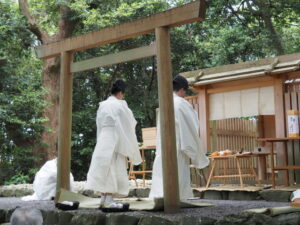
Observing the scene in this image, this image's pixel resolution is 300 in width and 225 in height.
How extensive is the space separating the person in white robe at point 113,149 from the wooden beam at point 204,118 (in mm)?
2962

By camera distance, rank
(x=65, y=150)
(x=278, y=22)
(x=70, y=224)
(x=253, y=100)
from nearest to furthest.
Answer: (x=70, y=224) < (x=65, y=150) < (x=253, y=100) < (x=278, y=22)

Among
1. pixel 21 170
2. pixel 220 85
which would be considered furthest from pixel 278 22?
pixel 21 170

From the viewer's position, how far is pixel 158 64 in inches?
231

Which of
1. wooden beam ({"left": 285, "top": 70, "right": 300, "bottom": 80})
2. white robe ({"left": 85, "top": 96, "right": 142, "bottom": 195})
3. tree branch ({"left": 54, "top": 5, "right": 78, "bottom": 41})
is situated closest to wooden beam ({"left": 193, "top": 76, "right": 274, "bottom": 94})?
wooden beam ({"left": 285, "top": 70, "right": 300, "bottom": 80})

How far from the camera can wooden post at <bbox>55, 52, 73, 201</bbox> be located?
7.30 meters

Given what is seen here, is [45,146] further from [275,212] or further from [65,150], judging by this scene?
[275,212]

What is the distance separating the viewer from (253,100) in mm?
8930

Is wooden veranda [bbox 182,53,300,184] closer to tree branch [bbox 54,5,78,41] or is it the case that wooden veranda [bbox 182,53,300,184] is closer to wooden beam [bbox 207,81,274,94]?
wooden beam [bbox 207,81,274,94]

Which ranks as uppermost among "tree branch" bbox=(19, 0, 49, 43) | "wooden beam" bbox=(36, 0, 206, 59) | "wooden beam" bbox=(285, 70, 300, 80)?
"tree branch" bbox=(19, 0, 49, 43)

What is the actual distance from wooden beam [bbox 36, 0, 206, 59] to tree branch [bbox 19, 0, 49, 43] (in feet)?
23.6

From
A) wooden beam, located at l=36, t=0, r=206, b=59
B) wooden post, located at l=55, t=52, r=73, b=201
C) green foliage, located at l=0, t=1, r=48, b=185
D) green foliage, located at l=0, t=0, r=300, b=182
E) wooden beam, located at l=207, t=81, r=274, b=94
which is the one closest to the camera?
wooden beam, located at l=36, t=0, r=206, b=59

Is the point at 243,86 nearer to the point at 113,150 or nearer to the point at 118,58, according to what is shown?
the point at 118,58

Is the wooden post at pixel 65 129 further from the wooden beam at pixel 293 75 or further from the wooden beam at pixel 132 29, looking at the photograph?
the wooden beam at pixel 293 75

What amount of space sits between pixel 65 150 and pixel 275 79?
426cm
